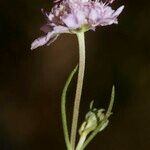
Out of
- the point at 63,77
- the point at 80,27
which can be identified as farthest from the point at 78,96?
the point at 63,77

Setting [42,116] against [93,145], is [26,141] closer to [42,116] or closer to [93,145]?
[42,116]

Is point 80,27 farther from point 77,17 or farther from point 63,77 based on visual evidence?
Answer: point 63,77

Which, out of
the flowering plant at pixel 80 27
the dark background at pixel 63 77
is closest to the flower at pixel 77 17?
the flowering plant at pixel 80 27

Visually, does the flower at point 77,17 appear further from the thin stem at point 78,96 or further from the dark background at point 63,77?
the dark background at point 63,77

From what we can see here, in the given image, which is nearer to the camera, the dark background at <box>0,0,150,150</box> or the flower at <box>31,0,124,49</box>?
the flower at <box>31,0,124,49</box>

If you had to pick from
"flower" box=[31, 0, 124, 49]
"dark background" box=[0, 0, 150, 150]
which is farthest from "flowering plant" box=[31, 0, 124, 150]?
"dark background" box=[0, 0, 150, 150]

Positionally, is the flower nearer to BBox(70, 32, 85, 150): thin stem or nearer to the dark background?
BBox(70, 32, 85, 150): thin stem
